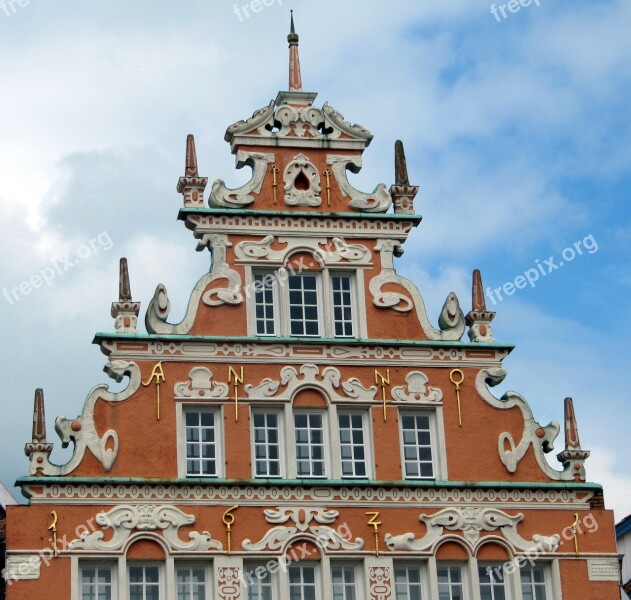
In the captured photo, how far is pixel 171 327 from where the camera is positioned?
37.1m

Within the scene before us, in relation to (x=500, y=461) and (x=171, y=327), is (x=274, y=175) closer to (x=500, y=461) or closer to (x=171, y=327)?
(x=171, y=327)

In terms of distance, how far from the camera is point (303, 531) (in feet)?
→ 118

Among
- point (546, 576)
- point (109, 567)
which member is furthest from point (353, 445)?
point (109, 567)

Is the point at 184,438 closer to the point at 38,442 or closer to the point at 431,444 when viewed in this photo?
the point at 38,442

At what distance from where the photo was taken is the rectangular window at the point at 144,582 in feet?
116

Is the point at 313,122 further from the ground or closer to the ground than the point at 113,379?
further from the ground

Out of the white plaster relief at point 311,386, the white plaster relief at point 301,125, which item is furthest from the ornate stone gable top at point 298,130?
the white plaster relief at point 311,386

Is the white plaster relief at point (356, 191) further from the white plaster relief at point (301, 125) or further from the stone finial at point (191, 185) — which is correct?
the stone finial at point (191, 185)

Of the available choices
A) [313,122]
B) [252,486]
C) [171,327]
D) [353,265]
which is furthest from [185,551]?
[313,122]

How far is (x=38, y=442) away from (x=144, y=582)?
3.13 m

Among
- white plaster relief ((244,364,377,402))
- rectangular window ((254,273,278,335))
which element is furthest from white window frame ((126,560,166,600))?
rectangular window ((254,273,278,335))

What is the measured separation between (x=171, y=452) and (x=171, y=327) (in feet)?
8.03

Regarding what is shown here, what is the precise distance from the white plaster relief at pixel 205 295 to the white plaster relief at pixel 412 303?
8.83 feet

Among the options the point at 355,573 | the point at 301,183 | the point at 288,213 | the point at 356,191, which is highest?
the point at 301,183
